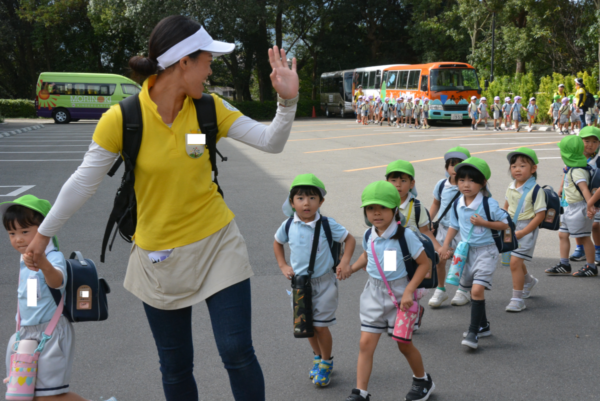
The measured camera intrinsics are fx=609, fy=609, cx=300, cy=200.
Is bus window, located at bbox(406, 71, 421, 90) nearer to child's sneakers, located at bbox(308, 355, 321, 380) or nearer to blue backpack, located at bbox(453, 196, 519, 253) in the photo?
blue backpack, located at bbox(453, 196, 519, 253)

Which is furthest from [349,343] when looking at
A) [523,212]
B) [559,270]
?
[559,270]

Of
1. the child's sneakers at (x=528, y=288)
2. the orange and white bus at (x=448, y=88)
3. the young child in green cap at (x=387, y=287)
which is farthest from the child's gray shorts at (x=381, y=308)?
the orange and white bus at (x=448, y=88)

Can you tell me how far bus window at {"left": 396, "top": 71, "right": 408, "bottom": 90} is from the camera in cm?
3162

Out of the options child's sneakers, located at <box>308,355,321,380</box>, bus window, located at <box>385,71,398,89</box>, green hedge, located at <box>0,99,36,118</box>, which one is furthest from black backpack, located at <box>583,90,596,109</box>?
green hedge, located at <box>0,99,36,118</box>

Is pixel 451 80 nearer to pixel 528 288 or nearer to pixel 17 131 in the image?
pixel 17 131

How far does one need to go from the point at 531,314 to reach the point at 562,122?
62.4 feet

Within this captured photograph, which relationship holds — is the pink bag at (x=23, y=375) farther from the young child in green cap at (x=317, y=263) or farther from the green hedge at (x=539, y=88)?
the green hedge at (x=539, y=88)

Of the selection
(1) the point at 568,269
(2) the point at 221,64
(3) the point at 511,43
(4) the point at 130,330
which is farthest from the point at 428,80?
(4) the point at 130,330

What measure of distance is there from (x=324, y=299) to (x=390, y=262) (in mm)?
510

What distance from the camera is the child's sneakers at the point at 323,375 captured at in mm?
3635

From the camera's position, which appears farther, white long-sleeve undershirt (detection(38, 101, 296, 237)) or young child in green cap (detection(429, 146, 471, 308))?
young child in green cap (detection(429, 146, 471, 308))

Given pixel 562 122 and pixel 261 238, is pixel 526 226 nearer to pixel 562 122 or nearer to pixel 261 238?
pixel 261 238

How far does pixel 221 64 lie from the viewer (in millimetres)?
44844

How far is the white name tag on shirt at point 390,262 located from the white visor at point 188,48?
1.52 metres
